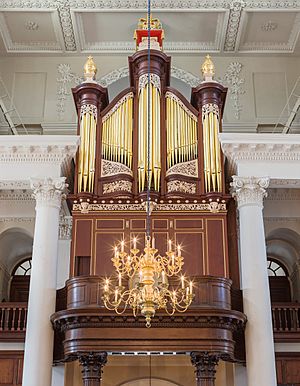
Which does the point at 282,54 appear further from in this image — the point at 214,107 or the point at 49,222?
the point at 49,222

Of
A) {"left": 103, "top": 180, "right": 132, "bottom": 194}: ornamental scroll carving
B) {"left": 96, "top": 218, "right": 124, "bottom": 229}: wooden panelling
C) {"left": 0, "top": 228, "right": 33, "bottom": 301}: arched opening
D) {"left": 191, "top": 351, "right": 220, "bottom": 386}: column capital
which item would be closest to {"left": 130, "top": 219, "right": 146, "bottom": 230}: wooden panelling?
{"left": 96, "top": 218, "right": 124, "bottom": 229}: wooden panelling

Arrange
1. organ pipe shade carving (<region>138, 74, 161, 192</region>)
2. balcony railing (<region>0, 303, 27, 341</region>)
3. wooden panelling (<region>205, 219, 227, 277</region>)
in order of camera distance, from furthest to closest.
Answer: balcony railing (<region>0, 303, 27, 341</region>), organ pipe shade carving (<region>138, 74, 161, 192</region>), wooden panelling (<region>205, 219, 227, 277</region>)

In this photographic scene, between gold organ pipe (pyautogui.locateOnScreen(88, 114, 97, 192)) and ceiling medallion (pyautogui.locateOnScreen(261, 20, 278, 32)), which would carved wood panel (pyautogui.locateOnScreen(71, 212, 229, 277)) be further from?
ceiling medallion (pyautogui.locateOnScreen(261, 20, 278, 32))

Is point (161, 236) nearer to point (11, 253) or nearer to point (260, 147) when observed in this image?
point (260, 147)

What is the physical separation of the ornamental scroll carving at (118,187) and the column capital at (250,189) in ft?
7.99

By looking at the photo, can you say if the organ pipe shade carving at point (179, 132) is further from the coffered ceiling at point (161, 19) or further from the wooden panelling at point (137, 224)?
the coffered ceiling at point (161, 19)

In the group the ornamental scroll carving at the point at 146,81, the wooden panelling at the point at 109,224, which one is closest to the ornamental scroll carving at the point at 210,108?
the ornamental scroll carving at the point at 146,81

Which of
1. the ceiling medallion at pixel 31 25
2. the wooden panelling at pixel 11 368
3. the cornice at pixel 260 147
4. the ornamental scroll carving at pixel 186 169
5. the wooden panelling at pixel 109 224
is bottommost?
the wooden panelling at pixel 11 368

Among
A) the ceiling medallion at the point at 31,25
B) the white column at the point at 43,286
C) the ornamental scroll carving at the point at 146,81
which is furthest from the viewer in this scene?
the ceiling medallion at the point at 31,25

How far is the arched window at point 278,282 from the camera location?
19.6 m

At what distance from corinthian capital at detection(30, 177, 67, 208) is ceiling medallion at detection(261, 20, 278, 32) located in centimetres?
795

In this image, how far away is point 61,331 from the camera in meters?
14.2

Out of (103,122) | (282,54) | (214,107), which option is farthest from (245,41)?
(103,122)

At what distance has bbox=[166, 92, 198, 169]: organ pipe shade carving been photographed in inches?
627
